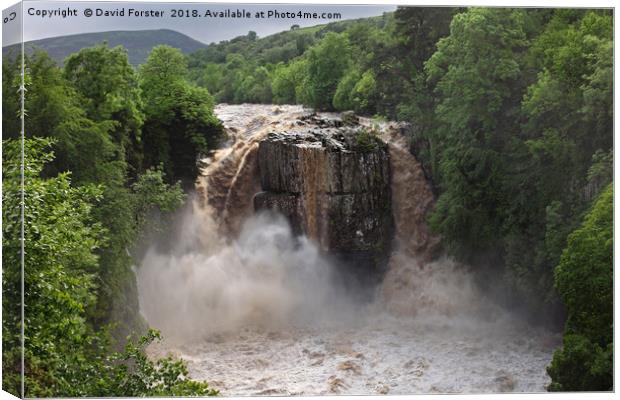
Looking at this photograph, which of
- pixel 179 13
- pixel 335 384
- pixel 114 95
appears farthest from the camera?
pixel 114 95

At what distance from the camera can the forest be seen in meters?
9.91

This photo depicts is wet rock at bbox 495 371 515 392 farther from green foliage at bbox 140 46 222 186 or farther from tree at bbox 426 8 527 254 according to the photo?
green foliage at bbox 140 46 222 186

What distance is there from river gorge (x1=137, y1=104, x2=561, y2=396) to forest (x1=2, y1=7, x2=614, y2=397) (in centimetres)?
25

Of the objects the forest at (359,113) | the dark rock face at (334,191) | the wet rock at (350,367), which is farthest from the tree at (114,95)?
the wet rock at (350,367)

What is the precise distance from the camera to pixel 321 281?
1184 cm

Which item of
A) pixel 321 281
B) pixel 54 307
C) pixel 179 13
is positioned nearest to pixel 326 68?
pixel 179 13

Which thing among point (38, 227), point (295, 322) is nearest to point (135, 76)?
point (38, 227)

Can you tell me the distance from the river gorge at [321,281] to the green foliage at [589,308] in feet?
1.01

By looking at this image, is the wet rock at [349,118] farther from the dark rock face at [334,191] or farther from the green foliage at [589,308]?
the green foliage at [589,308]

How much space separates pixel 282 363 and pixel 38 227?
9.45 ft

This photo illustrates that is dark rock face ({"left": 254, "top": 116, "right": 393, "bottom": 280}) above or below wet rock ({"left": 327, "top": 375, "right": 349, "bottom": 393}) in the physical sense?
above

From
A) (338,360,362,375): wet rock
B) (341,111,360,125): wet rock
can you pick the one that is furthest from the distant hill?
(338,360,362,375): wet rock

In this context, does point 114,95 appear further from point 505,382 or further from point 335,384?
point 505,382

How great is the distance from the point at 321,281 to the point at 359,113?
1.91 m
